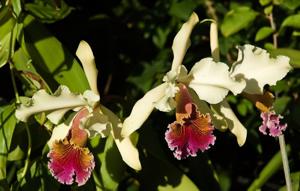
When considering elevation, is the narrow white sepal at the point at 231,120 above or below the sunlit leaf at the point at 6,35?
below

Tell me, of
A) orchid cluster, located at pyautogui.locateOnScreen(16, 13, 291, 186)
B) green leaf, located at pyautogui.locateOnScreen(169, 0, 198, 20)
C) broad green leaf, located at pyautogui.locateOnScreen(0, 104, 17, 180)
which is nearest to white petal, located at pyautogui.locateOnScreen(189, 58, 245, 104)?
orchid cluster, located at pyautogui.locateOnScreen(16, 13, 291, 186)

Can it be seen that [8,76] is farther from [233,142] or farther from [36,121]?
[233,142]

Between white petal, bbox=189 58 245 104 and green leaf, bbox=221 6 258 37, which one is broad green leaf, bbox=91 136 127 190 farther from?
green leaf, bbox=221 6 258 37

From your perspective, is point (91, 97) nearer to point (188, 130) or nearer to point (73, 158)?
point (73, 158)

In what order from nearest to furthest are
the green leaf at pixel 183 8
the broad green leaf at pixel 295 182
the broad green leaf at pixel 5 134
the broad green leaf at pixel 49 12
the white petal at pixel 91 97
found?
the white petal at pixel 91 97 → the broad green leaf at pixel 5 134 → the broad green leaf at pixel 49 12 → the broad green leaf at pixel 295 182 → the green leaf at pixel 183 8

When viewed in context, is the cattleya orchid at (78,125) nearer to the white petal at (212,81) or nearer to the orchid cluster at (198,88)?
the orchid cluster at (198,88)

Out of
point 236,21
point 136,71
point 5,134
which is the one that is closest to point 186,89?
point 5,134

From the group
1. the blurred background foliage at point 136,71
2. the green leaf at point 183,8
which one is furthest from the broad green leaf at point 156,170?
the green leaf at point 183,8
